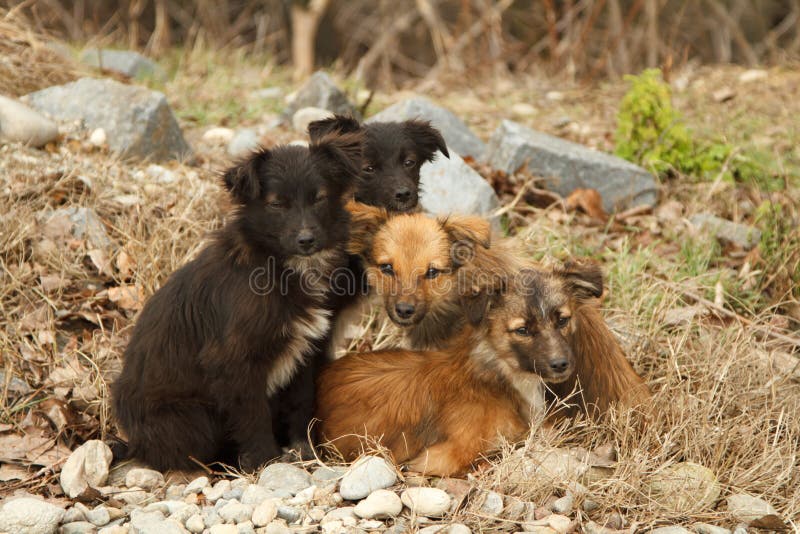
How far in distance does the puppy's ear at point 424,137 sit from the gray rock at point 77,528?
308 cm

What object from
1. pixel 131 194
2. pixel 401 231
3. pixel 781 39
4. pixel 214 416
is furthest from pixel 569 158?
pixel 781 39

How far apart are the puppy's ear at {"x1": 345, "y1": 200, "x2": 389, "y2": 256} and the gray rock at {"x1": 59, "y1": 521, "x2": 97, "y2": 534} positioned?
6.62 feet

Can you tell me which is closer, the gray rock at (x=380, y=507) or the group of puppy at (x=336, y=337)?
the gray rock at (x=380, y=507)

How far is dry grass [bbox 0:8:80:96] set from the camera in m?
8.76

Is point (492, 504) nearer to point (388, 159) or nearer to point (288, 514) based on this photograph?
point (288, 514)

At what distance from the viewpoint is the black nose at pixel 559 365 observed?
14.9ft

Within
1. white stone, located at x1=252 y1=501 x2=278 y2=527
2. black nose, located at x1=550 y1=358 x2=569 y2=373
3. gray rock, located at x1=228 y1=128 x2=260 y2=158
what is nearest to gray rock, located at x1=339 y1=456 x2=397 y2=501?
white stone, located at x1=252 y1=501 x2=278 y2=527

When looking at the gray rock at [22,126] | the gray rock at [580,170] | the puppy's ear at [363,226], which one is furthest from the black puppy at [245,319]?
the gray rock at [22,126]

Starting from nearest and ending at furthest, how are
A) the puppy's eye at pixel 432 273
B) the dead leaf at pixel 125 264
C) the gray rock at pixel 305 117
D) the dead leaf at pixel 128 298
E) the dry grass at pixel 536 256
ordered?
the dry grass at pixel 536 256
the puppy's eye at pixel 432 273
the dead leaf at pixel 128 298
the dead leaf at pixel 125 264
the gray rock at pixel 305 117

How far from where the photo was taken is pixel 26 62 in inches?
355

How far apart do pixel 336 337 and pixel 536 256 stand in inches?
83.2

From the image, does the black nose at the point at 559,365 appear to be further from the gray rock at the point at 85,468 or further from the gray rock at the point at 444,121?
the gray rock at the point at 444,121

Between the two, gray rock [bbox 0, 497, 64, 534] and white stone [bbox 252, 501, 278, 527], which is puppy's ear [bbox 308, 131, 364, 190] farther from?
gray rock [bbox 0, 497, 64, 534]

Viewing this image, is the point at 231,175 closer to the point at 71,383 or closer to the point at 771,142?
the point at 71,383
